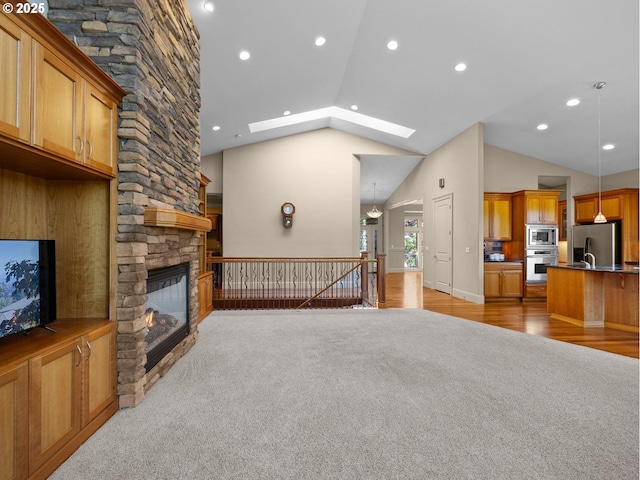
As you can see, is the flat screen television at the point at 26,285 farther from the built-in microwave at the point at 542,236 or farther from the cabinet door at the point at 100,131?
the built-in microwave at the point at 542,236

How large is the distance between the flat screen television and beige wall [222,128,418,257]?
6.44 meters

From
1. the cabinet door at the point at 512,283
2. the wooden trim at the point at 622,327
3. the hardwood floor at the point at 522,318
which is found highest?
the cabinet door at the point at 512,283

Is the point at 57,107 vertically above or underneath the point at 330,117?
underneath

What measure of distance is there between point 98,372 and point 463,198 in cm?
709

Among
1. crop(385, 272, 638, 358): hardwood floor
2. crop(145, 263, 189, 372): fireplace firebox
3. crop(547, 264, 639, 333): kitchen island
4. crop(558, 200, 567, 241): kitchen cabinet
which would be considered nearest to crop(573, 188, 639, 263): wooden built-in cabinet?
crop(558, 200, 567, 241): kitchen cabinet

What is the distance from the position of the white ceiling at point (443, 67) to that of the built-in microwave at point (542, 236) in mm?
1764

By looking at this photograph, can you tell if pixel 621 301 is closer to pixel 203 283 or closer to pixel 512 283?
pixel 512 283

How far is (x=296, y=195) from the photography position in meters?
8.52

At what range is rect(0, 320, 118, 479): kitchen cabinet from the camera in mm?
1479

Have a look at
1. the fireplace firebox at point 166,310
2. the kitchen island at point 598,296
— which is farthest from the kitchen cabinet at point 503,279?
the fireplace firebox at point 166,310

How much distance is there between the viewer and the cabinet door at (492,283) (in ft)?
22.5

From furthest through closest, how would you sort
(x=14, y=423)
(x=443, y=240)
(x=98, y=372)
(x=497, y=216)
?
(x=443, y=240)
(x=497, y=216)
(x=98, y=372)
(x=14, y=423)

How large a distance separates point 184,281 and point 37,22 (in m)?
2.55

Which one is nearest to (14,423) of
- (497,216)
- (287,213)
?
(287,213)
